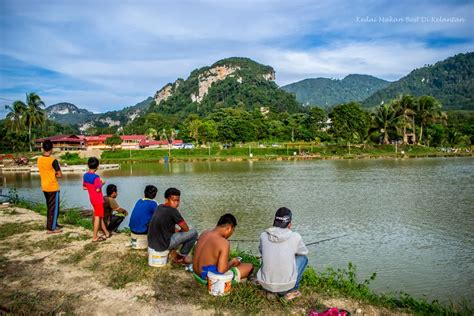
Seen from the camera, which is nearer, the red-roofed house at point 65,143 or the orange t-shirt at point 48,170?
the orange t-shirt at point 48,170

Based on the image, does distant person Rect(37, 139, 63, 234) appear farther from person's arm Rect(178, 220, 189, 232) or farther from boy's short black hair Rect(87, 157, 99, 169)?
person's arm Rect(178, 220, 189, 232)

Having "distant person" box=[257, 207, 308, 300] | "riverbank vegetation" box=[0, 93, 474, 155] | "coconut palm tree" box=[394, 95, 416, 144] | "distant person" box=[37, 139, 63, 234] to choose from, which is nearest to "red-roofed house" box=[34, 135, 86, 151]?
"riverbank vegetation" box=[0, 93, 474, 155]

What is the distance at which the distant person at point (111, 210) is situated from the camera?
813 centimetres

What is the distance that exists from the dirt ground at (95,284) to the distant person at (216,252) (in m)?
0.40

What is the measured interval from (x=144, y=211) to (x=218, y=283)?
7.85 feet

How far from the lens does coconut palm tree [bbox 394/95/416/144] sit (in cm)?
6081

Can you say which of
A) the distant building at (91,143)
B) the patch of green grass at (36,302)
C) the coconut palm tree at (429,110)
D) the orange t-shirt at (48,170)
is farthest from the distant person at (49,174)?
the distant building at (91,143)

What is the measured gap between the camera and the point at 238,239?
10.2m

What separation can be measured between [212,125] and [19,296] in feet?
252

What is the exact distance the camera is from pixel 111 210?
8.30m

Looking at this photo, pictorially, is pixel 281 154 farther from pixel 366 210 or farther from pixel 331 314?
pixel 331 314

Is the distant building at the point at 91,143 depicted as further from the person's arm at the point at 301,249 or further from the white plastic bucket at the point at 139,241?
the person's arm at the point at 301,249

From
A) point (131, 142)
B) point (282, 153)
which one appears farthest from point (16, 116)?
point (282, 153)

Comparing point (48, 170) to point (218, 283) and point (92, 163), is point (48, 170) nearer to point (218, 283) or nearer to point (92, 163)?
point (92, 163)
